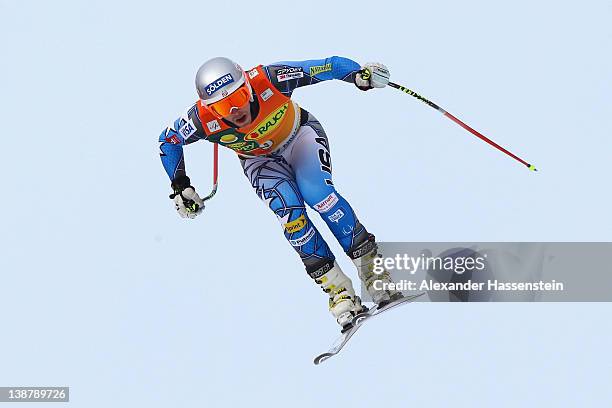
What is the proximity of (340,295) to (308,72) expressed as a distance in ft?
7.08

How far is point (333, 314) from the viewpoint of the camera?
7836 millimetres

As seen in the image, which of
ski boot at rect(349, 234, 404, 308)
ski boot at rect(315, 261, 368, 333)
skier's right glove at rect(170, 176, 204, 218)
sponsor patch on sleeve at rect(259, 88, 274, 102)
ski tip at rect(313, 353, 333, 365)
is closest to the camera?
ski tip at rect(313, 353, 333, 365)

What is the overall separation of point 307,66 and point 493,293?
10.1 ft

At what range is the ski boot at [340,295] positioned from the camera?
7746 millimetres

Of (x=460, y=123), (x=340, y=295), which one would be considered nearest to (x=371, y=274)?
(x=340, y=295)

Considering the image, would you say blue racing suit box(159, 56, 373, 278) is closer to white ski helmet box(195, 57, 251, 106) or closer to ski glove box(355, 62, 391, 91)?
ski glove box(355, 62, 391, 91)

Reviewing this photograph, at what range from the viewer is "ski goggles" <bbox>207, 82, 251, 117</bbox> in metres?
7.28

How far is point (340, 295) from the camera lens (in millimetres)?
7832

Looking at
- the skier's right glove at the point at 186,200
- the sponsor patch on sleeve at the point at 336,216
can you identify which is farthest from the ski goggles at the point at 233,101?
the sponsor patch on sleeve at the point at 336,216

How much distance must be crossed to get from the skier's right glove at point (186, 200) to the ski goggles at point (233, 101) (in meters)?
1.06

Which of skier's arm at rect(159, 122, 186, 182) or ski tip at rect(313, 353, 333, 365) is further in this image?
skier's arm at rect(159, 122, 186, 182)

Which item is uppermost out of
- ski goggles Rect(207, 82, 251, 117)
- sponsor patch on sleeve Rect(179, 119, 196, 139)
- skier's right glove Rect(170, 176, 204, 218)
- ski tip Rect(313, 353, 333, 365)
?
ski goggles Rect(207, 82, 251, 117)

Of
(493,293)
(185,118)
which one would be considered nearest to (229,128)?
(185,118)

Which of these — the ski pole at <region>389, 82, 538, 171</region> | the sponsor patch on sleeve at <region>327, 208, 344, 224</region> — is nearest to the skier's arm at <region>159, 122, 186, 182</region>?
the sponsor patch on sleeve at <region>327, 208, 344, 224</region>
